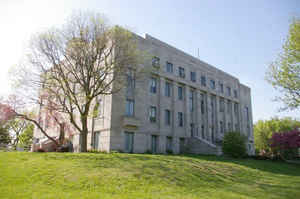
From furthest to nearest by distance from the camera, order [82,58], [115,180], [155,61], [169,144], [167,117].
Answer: [167,117] → [155,61] → [169,144] → [82,58] → [115,180]

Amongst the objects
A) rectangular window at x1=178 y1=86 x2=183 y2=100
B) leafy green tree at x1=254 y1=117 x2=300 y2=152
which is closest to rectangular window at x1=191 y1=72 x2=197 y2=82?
rectangular window at x1=178 y1=86 x2=183 y2=100

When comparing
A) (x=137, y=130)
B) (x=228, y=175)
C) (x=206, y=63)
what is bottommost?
(x=228, y=175)

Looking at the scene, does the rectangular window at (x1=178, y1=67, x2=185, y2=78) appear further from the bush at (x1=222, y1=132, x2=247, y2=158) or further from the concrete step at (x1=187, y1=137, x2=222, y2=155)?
the bush at (x1=222, y1=132, x2=247, y2=158)

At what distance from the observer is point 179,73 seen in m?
34.0

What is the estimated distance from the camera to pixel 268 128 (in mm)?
61125

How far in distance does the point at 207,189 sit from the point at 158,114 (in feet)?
58.2

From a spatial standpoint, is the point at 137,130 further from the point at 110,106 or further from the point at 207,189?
the point at 207,189

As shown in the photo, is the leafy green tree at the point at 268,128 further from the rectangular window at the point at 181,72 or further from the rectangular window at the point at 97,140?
the rectangular window at the point at 97,140

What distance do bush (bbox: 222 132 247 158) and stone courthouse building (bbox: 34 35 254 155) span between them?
138 centimetres

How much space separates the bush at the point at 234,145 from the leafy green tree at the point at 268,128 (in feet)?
108

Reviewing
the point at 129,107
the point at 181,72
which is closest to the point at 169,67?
the point at 181,72

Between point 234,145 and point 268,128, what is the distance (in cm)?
3854

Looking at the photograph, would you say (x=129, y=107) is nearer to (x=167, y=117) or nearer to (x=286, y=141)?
(x=167, y=117)

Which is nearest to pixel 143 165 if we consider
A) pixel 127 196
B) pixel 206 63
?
pixel 127 196
